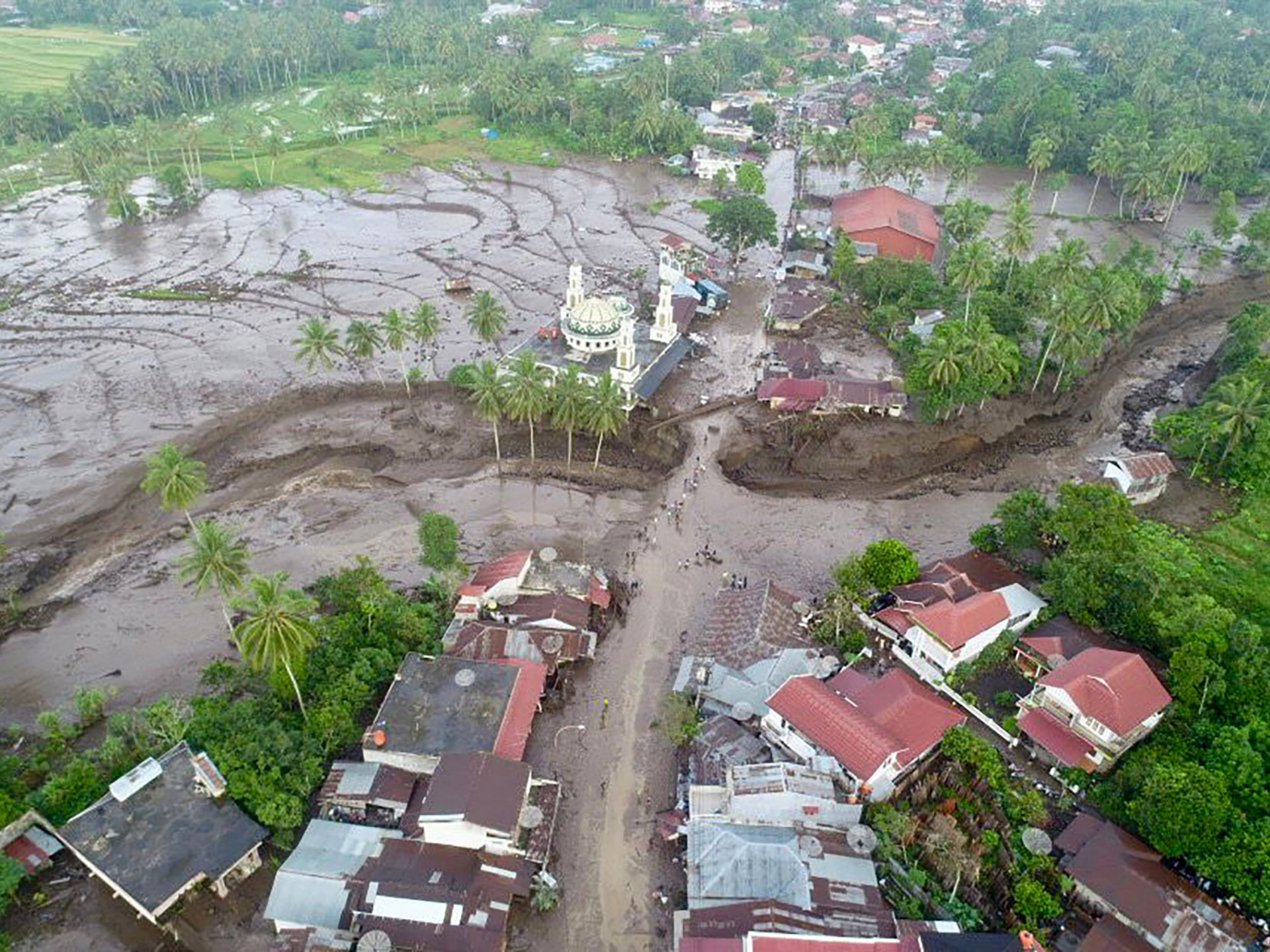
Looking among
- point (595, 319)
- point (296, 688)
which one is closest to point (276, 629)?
point (296, 688)

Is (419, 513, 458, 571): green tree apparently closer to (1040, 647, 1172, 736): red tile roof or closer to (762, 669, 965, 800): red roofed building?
(762, 669, 965, 800): red roofed building

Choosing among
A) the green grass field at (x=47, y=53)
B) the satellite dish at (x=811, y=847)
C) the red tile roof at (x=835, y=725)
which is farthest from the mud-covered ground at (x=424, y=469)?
the green grass field at (x=47, y=53)

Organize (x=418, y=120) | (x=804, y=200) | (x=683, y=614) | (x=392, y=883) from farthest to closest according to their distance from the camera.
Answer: (x=418, y=120), (x=804, y=200), (x=683, y=614), (x=392, y=883)

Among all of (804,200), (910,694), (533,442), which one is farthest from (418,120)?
(910,694)

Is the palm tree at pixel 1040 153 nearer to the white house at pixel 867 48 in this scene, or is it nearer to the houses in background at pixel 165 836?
the white house at pixel 867 48

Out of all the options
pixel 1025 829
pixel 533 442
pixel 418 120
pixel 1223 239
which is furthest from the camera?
pixel 418 120

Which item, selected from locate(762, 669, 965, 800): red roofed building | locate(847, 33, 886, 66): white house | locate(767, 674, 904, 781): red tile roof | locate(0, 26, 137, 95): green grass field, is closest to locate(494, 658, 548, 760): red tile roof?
locate(762, 669, 965, 800): red roofed building

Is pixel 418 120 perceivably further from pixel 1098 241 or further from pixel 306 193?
pixel 1098 241

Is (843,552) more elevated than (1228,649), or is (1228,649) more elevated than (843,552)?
(1228,649)
